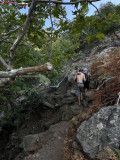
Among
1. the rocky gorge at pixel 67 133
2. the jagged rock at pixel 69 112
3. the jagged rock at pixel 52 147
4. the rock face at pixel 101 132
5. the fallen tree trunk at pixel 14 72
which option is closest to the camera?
the fallen tree trunk at pixel 14 72

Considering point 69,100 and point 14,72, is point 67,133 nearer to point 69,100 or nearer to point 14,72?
point 69,100

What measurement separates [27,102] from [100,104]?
7416mm

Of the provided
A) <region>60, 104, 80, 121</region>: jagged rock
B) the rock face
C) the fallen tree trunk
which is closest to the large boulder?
<region>60, 104, 80, 121</region>: jagged rock

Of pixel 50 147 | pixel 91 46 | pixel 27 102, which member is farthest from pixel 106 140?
pixel 91 46

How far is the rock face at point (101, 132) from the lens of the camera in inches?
145

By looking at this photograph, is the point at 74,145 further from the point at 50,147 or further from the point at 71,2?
the point at 71,2

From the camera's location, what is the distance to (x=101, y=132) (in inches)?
157

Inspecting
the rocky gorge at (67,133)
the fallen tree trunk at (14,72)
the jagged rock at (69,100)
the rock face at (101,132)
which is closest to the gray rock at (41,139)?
the rocky gorge at (67,133)

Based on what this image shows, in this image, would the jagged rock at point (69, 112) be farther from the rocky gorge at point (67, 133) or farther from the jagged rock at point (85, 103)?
the jagged rock at point (85, 103)

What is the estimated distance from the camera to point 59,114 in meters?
9.29

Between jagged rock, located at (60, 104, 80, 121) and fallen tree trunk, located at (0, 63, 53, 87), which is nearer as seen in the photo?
fallen tree trunk, located at (0, 63, 53, 87)

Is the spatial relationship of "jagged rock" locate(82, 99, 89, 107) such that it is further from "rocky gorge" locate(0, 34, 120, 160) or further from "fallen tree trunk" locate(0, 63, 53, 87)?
"fallen tree trunk" locate(0, 63, 53, 87)

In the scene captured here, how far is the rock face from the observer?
3676mm

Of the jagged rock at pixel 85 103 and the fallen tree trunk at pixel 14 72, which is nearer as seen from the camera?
the fallen tree trunk at pixel 14 72
